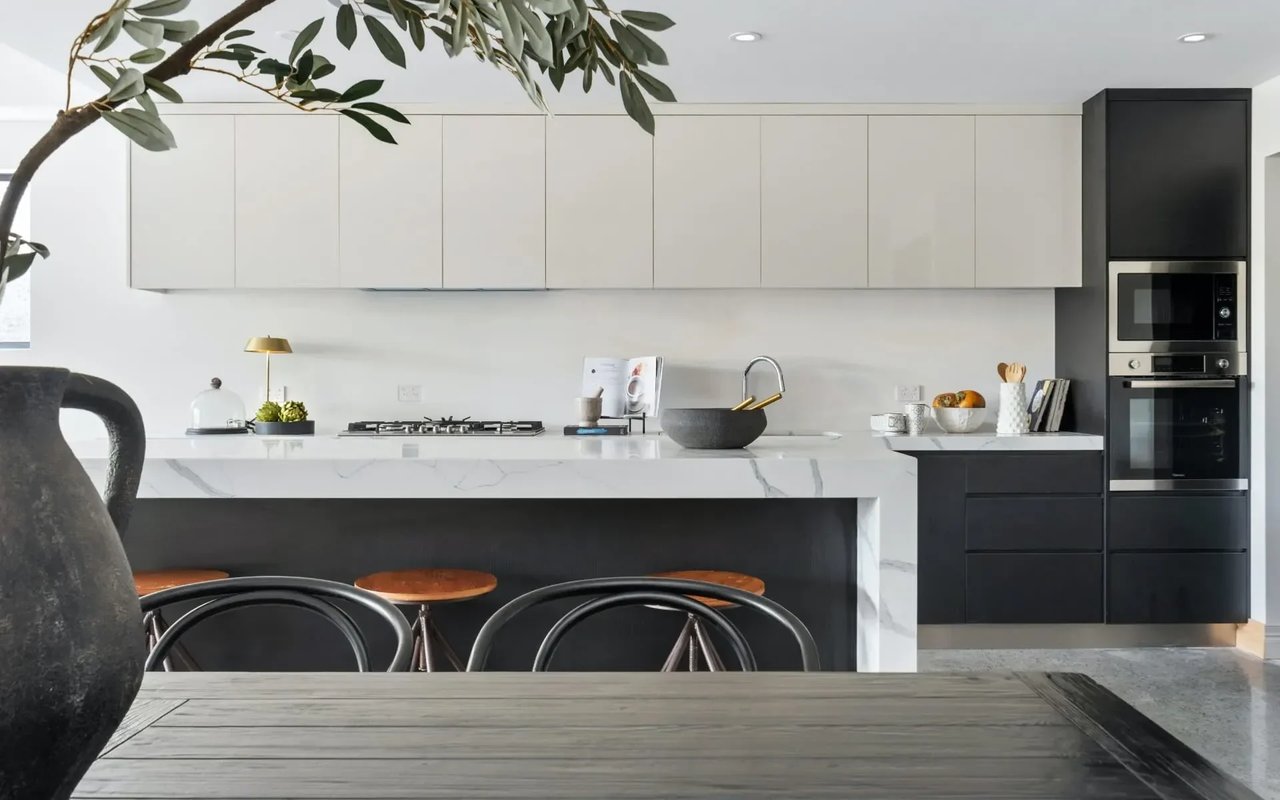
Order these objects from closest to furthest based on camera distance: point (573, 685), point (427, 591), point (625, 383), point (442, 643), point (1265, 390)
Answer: point (573, 685) < point (427, 591) < point (442, 643) < point (1265, 390) < point (625, 383)

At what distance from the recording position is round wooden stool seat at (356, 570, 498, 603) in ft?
6.56

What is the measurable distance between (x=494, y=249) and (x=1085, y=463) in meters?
2.74

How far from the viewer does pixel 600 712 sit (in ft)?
A: 3.02

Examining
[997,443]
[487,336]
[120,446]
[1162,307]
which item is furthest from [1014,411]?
[120,446]

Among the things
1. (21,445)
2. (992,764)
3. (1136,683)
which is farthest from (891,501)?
(1136,683)

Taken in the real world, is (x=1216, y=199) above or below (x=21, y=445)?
above

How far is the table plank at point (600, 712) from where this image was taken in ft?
2.92

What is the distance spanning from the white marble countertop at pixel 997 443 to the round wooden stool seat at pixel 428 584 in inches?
86.3

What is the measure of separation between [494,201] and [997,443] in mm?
2438

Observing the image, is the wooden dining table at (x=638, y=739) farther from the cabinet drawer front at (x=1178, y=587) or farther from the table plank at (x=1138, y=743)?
the cabinet drawer front at (x=1178, y=587)

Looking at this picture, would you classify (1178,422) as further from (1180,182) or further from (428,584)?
(428,584)

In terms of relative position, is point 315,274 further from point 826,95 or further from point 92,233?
point 826,95

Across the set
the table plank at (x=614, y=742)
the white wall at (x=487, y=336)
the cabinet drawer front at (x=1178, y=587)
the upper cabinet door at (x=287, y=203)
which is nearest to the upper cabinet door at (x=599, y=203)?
the white wall at (x=487, y=336)

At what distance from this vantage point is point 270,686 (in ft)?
3.32
